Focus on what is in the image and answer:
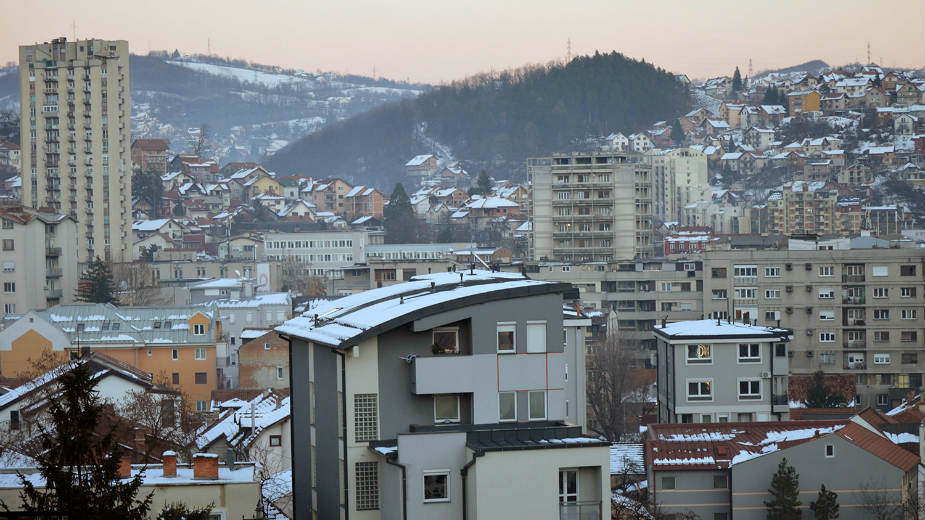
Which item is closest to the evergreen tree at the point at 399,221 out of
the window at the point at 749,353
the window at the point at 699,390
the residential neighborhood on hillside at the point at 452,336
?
the residential neighborhood on hillside at the point at 452,336

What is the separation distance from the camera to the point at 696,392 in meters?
27.1

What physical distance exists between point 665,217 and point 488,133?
4733 centimetres

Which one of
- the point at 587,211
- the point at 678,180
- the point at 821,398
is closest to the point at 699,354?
the point at 821,398

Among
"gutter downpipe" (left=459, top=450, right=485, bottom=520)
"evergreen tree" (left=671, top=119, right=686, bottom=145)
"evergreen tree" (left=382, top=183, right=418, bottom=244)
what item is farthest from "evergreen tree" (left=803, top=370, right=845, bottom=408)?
"evergreen tree" (left=671, top=119, right=686, bottom=145)

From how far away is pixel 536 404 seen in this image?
39.8 feet

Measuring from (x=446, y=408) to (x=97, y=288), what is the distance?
40.8 metres

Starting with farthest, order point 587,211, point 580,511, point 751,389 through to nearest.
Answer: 1. point 587,211
2. point 751,389
3. point 580,511

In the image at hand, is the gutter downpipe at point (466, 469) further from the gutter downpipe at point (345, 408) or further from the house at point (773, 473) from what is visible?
the house at point (773, 473)

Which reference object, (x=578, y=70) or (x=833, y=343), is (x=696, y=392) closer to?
(x=833, y=343)

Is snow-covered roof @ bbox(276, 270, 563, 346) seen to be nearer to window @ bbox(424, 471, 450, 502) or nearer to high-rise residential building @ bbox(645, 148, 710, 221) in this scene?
window @ bbox(424, 471, 450, 502)

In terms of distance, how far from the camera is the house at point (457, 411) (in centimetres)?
1102

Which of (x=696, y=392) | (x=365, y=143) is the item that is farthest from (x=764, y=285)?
(x=365, y=143)

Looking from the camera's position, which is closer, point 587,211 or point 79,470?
point 79,470

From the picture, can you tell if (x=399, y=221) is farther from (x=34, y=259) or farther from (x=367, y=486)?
(x=367, y=486)
